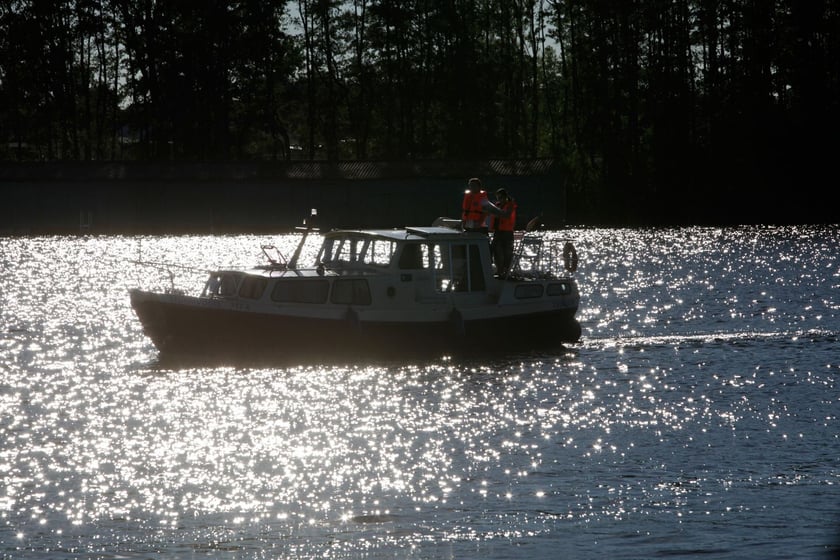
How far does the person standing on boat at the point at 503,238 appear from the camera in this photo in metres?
37.3

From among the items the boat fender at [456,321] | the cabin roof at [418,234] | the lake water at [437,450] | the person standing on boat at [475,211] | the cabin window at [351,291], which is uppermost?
the person standing on boat at [475,211]

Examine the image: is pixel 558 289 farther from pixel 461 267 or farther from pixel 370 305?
pixel 370 305

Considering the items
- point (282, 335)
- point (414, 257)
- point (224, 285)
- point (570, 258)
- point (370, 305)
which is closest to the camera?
point (282, 335)

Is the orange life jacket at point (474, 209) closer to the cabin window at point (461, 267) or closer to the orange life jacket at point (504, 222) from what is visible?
the orange life jacket at point (504, 222)

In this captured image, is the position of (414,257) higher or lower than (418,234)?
lower

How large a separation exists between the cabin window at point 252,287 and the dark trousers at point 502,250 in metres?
6.20

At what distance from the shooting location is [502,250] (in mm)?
37375

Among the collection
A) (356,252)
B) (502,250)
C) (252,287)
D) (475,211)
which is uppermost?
(475,211)

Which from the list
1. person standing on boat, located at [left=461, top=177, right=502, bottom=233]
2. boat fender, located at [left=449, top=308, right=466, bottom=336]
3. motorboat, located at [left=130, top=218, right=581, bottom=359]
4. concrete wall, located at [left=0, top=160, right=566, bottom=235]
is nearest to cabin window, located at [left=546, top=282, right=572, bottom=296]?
motorboat, located at [left=130, top=218, right=581, bottom=359]

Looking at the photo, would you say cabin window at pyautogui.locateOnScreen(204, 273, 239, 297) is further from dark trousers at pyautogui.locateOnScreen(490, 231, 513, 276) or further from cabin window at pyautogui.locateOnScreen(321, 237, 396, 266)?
dark trousers at pyautogui.locateOnScreen(490, 231, 513, 276)

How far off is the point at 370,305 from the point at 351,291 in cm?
58

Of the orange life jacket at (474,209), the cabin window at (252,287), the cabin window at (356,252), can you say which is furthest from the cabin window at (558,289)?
the cabin window at (252,287)

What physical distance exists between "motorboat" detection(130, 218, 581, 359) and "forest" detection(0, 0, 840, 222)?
7795cm

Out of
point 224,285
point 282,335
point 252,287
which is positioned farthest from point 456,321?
point 224,285
